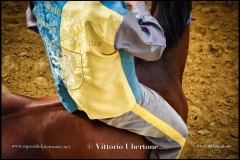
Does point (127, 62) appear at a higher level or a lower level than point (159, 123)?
higher

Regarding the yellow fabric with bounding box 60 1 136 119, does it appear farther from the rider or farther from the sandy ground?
the sandy ground

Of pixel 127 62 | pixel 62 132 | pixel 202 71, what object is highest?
pixel 127 62

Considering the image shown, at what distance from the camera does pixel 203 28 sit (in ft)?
8.18

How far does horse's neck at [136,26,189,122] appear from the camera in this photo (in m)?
1.48

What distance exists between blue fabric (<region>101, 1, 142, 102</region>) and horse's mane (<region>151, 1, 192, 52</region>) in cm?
36

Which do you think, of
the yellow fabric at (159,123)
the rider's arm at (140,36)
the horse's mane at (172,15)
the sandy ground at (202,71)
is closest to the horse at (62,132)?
the horse's mane at (172,15)

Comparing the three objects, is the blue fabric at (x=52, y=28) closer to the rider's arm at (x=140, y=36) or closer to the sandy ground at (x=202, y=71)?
the rider's arm at (x=140, y=36)

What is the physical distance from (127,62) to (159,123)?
1.01 ft

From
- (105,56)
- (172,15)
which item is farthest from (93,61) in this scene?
(172,15)

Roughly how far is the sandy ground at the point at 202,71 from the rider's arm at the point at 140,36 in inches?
46.8

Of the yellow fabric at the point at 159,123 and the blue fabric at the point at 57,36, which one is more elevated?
the blue fabric at the point at 57,36

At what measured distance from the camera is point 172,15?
4.56 feet

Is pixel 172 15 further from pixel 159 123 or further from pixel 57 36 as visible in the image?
pixel 57 36

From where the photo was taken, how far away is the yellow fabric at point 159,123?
120cm
